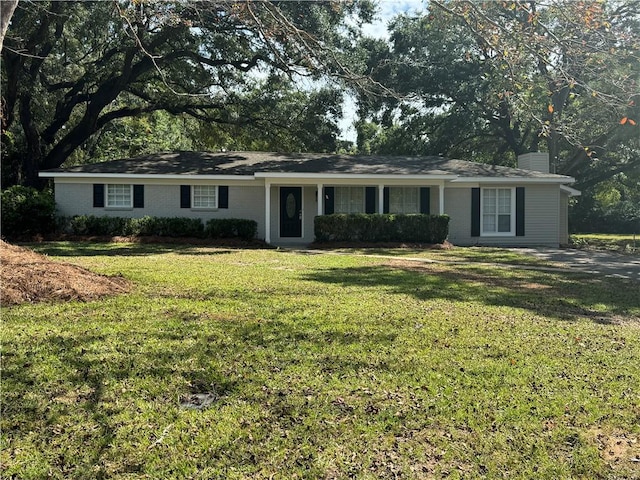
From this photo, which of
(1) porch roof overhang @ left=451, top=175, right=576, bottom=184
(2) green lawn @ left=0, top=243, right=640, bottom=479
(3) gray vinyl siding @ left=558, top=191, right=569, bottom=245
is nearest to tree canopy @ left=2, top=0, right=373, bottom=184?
(1) porch roof overhang @ left=451, top=175, right=576, bottom=184

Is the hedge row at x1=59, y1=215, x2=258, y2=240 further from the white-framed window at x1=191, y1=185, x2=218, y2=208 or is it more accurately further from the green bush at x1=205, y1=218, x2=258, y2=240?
the white-framed window at x1=191, y1=185, x2=218, y2=208

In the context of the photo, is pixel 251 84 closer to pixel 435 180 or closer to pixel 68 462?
pixel 435 180

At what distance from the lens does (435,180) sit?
20469mm

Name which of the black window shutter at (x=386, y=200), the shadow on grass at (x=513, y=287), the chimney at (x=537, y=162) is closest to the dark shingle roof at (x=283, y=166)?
the black window shutter at (x=386, y=200)

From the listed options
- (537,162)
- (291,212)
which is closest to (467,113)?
(537,162)

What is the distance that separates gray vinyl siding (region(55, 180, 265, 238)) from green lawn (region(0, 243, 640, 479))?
13.0 meters

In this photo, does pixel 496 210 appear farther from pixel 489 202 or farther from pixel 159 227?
pixel 159 227

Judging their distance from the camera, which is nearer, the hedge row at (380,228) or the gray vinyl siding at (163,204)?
the hedge row at (380,228)

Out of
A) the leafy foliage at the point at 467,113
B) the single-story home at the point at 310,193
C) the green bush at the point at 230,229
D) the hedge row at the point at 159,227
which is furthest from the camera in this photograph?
the leafy foliage at the point at 467,113

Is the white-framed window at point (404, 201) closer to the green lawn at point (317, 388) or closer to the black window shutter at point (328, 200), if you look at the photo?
the black window shutter at point (328, 200)

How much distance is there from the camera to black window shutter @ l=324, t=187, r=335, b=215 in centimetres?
2088

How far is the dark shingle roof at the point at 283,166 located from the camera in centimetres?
2031

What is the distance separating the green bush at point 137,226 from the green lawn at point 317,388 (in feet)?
38.4

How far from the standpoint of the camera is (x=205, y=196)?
68.0 ft
